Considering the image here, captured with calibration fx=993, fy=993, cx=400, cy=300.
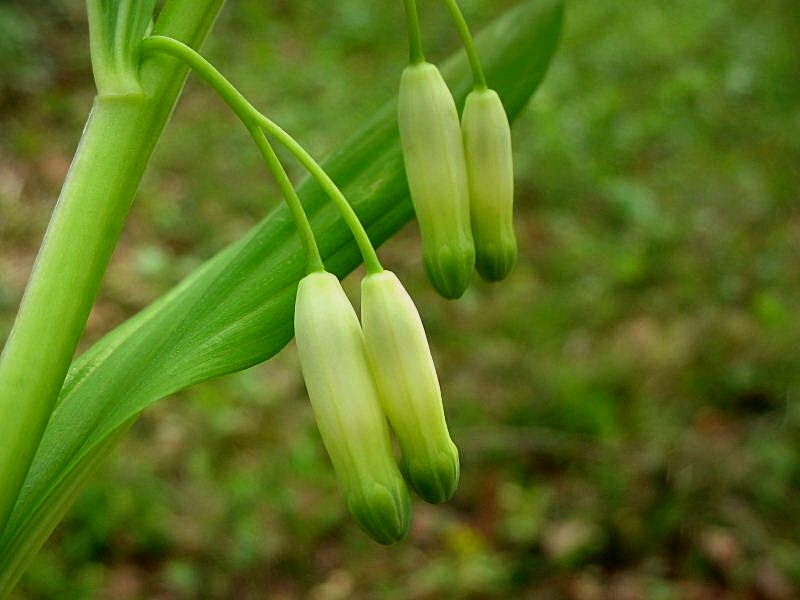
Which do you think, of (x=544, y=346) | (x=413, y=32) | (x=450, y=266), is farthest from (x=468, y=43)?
(x=544, y=346)

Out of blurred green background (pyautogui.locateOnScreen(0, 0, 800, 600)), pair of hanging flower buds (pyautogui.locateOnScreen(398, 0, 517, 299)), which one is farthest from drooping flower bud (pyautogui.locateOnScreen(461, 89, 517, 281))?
blurred green background (pyautogui.locateOnScreen(0, 0, 800, 600))

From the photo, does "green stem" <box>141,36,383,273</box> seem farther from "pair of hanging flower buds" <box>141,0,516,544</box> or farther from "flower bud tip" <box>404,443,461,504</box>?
"flower bud tip" <box>404,443,461,504</box>

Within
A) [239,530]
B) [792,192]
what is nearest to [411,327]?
[239,530]

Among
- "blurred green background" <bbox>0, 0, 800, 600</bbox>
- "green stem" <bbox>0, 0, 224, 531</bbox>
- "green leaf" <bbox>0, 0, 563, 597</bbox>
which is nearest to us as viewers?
"green stem" <bbox>0, 0, 224, 531</bbox>

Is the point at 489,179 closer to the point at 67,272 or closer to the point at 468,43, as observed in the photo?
the point at 468,43

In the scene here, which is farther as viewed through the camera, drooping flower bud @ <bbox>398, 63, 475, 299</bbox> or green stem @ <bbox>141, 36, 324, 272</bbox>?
drooping flower bud @ <bbox>398, 63, 475, 299</bbox>

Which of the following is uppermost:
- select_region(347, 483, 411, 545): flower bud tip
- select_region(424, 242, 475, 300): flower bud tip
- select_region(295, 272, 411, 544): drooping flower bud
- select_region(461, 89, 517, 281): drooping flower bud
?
select_region(461, 89, 517, 281): drooping flower bud

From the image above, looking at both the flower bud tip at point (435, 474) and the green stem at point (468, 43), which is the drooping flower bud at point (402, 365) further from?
the green stem at point (468, 43)
